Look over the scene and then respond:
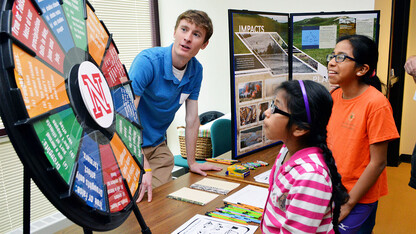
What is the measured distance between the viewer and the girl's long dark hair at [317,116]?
0.98m

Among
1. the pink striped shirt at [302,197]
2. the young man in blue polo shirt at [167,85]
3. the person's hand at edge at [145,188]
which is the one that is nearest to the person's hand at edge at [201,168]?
the young man in blue polo shirt at [167,85]

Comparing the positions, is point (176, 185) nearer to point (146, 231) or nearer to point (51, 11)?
point (146, 231)

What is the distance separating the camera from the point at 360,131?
1.42 metres

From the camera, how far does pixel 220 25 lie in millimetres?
3744

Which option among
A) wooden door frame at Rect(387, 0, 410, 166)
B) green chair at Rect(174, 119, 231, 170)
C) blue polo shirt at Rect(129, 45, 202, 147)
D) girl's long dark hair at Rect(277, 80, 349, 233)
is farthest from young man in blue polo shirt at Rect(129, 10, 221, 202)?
wooden door frame at Rect(387, 0, 410, 166)

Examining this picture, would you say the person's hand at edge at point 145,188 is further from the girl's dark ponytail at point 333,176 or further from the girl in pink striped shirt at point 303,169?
the girl's dark ponytail at point 333,176

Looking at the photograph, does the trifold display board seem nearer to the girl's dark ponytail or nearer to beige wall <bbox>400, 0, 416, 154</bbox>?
the girl's dark ponytail

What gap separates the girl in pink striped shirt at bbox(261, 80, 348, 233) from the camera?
91cm

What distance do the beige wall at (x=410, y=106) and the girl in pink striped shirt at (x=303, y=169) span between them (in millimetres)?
3630

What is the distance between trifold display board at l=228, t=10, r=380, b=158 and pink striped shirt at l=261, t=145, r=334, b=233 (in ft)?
3.69

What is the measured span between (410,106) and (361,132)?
3.18 metres

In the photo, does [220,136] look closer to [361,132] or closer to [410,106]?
[361,132]

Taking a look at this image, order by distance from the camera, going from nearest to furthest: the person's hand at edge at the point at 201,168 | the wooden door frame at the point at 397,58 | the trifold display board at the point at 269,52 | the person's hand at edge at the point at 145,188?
1. the person's hand at edge at the point at 145,188
2. the person's hand at edge at the point at 201,168
3. the trifold display board at the point at 269,52
4. the wooden door frame at the point at 397,58

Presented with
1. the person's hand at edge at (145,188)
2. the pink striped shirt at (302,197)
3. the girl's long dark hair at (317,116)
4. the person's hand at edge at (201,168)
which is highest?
the girl's long dark hair at (317,116)
